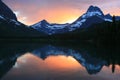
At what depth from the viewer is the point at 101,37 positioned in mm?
138000

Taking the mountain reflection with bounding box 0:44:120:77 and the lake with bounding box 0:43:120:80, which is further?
the mountain reflection with bounding box 0:44:120:77

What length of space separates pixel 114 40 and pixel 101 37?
12.8 meters

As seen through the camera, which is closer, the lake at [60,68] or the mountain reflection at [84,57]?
the lake at [60,68]

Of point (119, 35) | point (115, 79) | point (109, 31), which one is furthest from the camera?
point (109, 31)

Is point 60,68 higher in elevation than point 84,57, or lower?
higher

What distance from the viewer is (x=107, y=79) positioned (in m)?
29.0

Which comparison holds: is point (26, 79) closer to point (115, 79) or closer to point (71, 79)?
point (71, 79)

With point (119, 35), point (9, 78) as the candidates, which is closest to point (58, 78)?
point (9, 78)

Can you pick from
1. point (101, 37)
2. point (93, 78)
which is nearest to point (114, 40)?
point (101, 37)

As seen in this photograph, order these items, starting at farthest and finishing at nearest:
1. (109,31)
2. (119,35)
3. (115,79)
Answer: (109,31) < (119,35) < (115,79)

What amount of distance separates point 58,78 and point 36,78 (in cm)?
239

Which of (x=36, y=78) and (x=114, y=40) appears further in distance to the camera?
(x=114, y=40)

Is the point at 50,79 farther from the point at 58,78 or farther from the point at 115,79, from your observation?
the point at 115,79

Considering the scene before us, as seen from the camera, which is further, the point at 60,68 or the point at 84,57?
the point at 84,57
